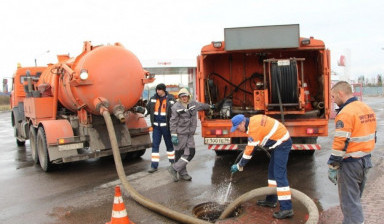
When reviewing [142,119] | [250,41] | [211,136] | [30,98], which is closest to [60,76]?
[30,98]

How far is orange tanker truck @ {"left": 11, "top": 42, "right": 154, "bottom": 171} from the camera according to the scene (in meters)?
6.71

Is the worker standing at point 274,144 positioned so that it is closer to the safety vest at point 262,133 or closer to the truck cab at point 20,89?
the safety vest at point 262,133

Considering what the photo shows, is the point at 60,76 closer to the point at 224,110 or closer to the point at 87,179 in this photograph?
the point at 87,179

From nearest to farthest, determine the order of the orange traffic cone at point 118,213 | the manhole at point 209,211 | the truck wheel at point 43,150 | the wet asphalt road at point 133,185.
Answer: the orange traffic cone at point 118,213, the manhole at point 209,211, the wet asphalt road at point 133,185, the truck wheel at point 43,150

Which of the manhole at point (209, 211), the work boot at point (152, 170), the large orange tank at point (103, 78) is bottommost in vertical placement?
the manhole at point (209, 211)

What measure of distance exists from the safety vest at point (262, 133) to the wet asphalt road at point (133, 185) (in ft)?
3.38

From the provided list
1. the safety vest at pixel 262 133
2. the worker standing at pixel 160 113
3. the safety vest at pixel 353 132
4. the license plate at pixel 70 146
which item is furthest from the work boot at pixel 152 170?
the safety vest at pixel 353 132

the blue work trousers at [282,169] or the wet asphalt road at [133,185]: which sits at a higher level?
the blue work trousers at [282,169]

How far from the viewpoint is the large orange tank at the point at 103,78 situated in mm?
6668

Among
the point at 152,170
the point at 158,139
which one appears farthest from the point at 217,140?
the point at 152,170

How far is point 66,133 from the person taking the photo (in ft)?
23.7

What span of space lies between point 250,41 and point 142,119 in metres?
3.17

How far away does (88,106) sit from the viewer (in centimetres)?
693

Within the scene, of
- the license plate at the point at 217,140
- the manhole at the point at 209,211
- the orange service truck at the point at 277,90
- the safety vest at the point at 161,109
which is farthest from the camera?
the safety vest at the point at 161,109
